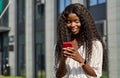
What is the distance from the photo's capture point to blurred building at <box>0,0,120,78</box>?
22.2 meters

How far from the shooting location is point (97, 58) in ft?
10.7

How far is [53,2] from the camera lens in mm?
29312

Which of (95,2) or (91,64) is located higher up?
(95,2)

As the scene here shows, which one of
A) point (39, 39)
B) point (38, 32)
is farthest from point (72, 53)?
point (38, 32)

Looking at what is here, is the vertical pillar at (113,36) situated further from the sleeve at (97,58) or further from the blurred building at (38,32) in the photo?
the sleeve at (97,58)

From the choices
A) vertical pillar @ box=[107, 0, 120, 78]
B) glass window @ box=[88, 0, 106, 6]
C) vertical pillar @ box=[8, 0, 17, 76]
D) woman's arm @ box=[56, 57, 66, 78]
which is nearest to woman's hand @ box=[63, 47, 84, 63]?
woman's arm @ box=[56, 57, 66, 78]

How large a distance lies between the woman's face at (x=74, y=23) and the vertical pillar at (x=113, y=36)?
18645 millimetres

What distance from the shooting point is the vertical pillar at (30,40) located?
107ft

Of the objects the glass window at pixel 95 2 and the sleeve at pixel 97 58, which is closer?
the sleeve at pixel 97 58

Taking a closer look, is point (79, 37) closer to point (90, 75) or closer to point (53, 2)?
point (90, 75)

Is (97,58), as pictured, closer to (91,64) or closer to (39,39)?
(91,64)

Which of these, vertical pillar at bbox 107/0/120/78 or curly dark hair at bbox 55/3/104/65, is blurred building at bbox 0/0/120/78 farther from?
curly dark hair at bbox 55/3/104/65

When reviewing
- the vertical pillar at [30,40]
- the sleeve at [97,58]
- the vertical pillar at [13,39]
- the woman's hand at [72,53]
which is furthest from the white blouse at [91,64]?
the vertical pillar at [13,39]

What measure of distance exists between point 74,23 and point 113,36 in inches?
749
